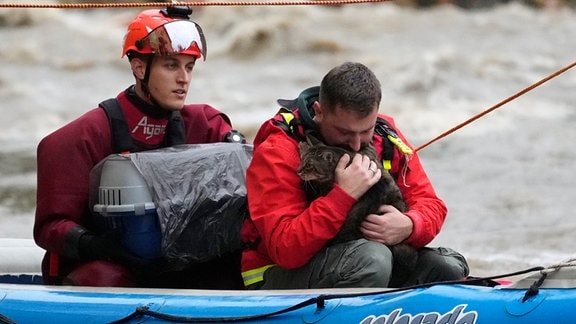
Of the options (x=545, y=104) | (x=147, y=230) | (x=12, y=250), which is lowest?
(x=545, y=104)

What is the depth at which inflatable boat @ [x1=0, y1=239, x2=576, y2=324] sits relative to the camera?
289 centimetres

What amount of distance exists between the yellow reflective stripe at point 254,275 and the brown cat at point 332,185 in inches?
10.0

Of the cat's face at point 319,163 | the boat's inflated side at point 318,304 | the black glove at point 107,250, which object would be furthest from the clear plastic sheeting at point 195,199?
the cat's face at point 319,163

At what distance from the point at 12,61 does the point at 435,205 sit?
1421cm

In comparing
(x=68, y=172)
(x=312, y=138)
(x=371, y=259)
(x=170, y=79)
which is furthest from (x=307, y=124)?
(x=68, y=172)

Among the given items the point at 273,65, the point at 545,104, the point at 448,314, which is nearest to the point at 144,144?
the point at 448,314

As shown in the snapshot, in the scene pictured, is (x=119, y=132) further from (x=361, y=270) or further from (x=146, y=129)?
(x=361, y=270)

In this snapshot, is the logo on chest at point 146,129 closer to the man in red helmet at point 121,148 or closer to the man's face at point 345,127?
the man in red helmet at point 121,148

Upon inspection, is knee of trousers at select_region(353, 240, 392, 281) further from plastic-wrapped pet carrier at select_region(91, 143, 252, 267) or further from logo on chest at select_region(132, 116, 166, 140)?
logo on chest at select_region(132, 116, 166, 140)

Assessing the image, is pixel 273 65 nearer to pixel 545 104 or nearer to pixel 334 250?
pixel 545 104

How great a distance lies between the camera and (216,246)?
3.60 metres

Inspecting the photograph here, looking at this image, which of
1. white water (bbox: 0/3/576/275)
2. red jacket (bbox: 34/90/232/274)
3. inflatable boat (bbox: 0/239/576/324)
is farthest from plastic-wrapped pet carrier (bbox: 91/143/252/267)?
white water (bbox: 0/3/576/275)

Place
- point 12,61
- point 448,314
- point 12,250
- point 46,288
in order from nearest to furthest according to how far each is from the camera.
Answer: point 448,314, point 46,288, point 12,250, point 12,61

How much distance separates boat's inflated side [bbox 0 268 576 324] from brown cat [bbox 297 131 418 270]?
19 cm
